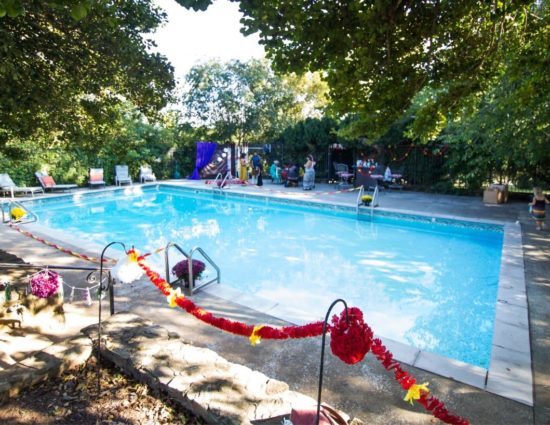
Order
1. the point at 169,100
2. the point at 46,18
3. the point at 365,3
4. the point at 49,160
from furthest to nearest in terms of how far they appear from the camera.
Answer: the point at 49,160 < the point at 169,100 < the point at 46,18 < the point at 365,3

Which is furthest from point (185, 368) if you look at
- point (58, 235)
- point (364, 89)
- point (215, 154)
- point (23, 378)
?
point (215, 154)

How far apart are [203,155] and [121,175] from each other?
13.7 feet

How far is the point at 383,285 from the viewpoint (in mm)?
6172

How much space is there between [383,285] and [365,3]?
4.41 metres

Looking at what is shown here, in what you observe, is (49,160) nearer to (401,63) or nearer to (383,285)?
(383,285)

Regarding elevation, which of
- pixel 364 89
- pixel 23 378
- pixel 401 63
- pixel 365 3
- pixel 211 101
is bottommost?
pixel 23 378

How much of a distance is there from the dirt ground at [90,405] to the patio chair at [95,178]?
13.9 meters

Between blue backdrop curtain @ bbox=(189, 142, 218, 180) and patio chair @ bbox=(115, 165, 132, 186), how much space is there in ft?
11.4

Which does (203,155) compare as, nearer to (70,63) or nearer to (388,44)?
(70,63)

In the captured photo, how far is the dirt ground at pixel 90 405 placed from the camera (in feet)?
7.16

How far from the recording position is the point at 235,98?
19.7 meters

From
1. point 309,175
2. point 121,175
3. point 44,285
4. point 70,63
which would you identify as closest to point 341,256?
point 44,285

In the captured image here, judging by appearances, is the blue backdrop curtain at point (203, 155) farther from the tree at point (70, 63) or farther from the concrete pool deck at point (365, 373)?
the concrete pool deck at point (365, 373)

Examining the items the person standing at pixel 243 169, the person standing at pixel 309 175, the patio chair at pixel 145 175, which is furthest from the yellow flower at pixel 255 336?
the patio chair at pixel 145 175
